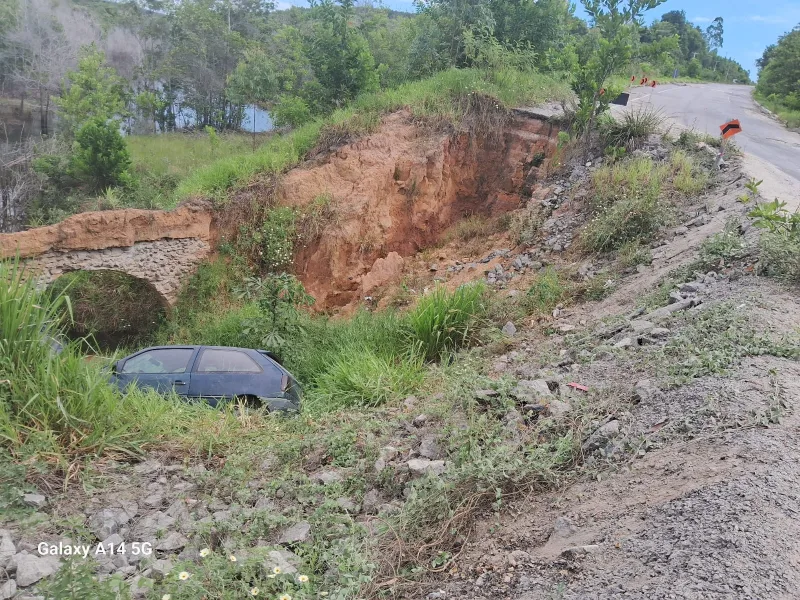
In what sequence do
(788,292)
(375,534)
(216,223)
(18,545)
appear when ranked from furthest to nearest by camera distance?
(216,223)
(788,292)
(375,534)
(18,545)

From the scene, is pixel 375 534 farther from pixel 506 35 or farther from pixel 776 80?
pixel 776 80

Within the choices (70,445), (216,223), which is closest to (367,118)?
(216,223)

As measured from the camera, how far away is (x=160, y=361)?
6340mm

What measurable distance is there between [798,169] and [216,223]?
11.0 meters

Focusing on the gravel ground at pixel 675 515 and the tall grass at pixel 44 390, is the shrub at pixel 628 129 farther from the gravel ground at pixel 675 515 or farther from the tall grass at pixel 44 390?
the tall grass at pixel 44 390

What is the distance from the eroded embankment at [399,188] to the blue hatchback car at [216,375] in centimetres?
491

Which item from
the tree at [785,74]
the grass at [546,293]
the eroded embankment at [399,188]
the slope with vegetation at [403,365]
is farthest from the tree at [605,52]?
the tree at [785,74]

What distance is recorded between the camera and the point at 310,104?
13.9 m

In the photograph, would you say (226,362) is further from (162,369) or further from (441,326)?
(441,326)

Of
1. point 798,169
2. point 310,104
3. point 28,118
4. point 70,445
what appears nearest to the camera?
point 70,445

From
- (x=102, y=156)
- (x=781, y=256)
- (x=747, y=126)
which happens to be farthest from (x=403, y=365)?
(x=747, y=126)

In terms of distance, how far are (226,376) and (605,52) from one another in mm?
8044

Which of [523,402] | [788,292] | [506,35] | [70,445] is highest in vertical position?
[506,35]

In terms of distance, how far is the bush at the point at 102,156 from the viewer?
15.3 metres
